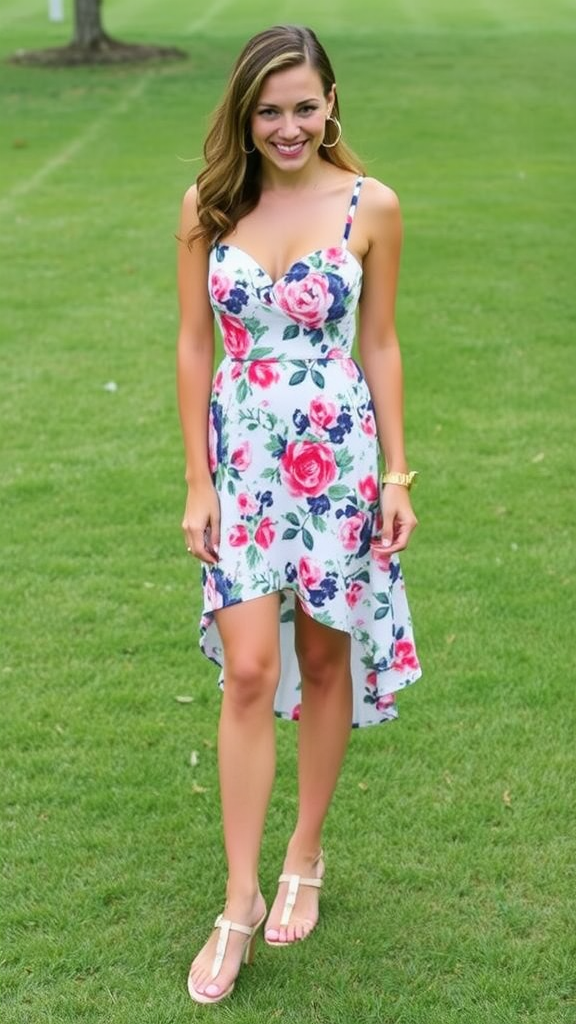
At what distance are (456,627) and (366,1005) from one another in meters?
2.29

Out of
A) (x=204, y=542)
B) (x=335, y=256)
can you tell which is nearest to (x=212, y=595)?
(x=204, y=542)

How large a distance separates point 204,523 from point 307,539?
24 centimetres

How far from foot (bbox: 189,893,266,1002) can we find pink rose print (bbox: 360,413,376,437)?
112cm

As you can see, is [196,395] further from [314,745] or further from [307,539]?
[314,745]

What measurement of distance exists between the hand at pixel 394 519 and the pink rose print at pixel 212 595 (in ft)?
1.29

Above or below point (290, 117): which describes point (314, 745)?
below

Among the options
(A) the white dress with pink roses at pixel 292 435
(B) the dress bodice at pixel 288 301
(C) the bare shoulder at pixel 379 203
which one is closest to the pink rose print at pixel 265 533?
(A) the white dress with pink roses at pixel 292 435

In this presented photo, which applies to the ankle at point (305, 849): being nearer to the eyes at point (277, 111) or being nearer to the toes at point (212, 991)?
the toes at point (212, 991)

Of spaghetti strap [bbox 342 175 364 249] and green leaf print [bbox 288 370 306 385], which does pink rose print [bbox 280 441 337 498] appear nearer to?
green leaf print [bbox 288 370 306 385]

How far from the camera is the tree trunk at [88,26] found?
2703 cm

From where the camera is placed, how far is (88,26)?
1069 inches

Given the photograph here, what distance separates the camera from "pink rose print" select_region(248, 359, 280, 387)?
362 centimetres

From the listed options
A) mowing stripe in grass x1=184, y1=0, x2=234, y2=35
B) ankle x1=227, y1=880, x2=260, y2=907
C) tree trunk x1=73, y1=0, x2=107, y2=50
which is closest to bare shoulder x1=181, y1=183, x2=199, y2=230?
ankle x1=227, y1=880, x2=260, y2=907

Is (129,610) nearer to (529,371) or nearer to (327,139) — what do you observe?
(327,139)
